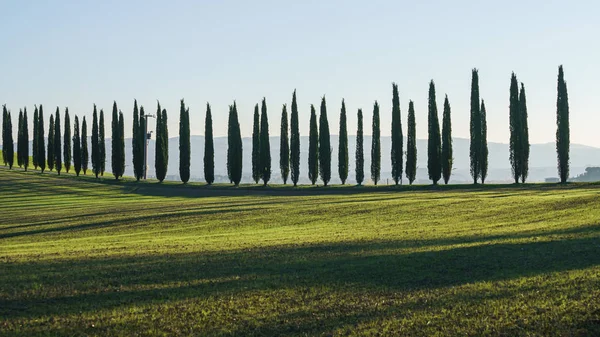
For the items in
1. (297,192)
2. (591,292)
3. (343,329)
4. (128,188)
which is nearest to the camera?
(343,329)

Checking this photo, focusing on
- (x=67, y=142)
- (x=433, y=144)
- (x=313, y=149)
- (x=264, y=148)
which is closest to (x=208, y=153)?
(x=264, y=148)

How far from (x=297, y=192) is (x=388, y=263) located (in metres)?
56.5

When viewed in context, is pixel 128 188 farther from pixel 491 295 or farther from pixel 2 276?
pixel 491 295

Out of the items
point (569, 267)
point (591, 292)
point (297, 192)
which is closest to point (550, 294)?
point (591, 292)

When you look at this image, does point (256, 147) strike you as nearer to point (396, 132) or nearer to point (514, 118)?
point (396, 132)

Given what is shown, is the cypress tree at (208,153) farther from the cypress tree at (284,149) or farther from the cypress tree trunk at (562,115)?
the cypress tree trunk at (562,115)

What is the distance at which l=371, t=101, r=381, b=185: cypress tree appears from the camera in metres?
89.2

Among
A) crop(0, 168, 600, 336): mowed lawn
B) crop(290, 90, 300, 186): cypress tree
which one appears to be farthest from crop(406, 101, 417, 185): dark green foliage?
crop(0, 168, 600, 336): mowed lawn

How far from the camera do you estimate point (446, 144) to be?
267 ft

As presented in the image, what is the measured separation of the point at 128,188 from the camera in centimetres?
8925

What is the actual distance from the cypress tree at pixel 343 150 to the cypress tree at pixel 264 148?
32.5 feet

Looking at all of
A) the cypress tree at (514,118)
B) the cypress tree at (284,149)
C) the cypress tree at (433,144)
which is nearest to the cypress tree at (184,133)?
the cypress tree at (284,149)

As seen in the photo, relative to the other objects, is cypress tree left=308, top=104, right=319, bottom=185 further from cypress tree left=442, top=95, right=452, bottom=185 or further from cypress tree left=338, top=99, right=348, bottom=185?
cypress tree left=442, top=95, right=452, bottom=185

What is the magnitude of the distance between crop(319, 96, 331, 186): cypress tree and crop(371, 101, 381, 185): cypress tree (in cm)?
617
